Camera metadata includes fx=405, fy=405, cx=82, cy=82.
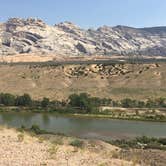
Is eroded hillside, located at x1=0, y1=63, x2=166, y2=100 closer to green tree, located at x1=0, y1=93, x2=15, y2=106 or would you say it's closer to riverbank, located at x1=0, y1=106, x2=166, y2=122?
green tree, located at x1=0, y1=93, x2=15, y2=106

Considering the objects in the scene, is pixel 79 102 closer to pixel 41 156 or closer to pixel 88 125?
pixel 88 125

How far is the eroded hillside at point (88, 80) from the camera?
97.3 meters

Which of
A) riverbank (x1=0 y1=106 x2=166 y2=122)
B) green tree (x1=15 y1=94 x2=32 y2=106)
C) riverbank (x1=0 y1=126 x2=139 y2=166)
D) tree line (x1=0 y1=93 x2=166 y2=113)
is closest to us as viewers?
riverbank (x1=0 y1=126 x2=139 y2=166)

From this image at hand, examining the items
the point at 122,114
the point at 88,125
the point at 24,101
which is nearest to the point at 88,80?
the point at 24,101

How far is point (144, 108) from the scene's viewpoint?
76.4 meters

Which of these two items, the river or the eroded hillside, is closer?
the river

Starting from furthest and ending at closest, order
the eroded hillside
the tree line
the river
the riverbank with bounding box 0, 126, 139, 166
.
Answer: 1. the eroded hillside
2. the tree line
3. the river
4. the riverbank with bounding box 0, 126, 139, 166

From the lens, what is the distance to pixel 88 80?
113 m

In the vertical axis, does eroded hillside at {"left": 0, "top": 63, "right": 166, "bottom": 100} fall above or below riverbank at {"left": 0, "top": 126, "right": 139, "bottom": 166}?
above

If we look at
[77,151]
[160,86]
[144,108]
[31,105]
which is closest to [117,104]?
[144,108]

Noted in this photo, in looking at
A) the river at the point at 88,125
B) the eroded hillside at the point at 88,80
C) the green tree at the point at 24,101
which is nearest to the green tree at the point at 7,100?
the green tree at the point at 24,101


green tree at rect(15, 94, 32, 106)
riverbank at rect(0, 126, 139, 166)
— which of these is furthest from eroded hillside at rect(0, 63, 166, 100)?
riverbank at rect(0, 126, 139, 166)

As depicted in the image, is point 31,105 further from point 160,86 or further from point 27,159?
point 27,159

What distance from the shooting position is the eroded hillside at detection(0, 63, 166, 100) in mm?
97312
